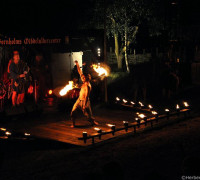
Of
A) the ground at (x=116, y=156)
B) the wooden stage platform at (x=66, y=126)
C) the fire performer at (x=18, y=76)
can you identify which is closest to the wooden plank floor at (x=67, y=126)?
the wooden stage platform at (x=66, y=126)

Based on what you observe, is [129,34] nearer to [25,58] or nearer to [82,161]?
[25,58]

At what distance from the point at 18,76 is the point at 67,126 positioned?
4609 mm

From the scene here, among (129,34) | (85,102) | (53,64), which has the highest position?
(129,34)

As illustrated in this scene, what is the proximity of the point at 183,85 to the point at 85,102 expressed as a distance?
11.2 meters

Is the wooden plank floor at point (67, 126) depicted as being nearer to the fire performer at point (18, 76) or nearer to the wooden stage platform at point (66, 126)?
the wooden stage platform at point (66, 126)

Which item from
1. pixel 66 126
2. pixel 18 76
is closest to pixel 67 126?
pixel 66 126

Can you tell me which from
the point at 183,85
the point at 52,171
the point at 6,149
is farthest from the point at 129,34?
the point at 52,171

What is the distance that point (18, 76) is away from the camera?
60.6 ft

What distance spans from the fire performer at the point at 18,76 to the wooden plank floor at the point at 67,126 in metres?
1.91

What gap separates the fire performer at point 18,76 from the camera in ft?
59.8

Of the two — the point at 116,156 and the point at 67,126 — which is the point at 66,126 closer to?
the point at 67,126

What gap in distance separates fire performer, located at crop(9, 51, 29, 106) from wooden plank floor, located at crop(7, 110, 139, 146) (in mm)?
1912

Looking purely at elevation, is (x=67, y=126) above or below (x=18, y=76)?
below

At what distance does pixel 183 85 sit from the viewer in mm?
24531
